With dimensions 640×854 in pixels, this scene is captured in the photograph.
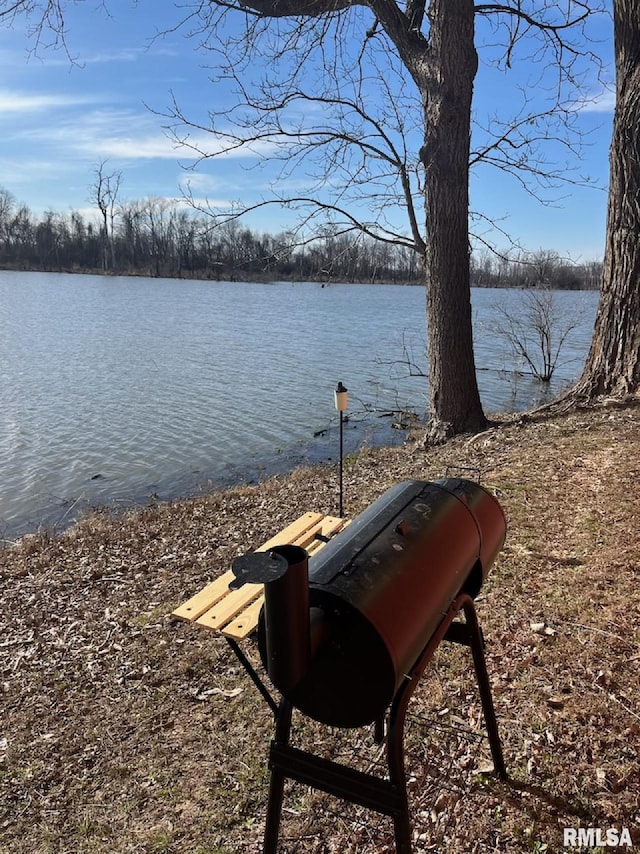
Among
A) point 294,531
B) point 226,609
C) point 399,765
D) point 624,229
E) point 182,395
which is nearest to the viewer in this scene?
point 399,765

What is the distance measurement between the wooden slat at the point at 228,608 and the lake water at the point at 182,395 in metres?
5.84

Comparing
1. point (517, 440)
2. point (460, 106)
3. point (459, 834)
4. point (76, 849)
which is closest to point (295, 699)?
point (459, 834)

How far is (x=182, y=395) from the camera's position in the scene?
1441 cm

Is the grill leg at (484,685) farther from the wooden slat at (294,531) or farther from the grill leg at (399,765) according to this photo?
the wooden slat at (294,531)

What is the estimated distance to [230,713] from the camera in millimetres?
3090

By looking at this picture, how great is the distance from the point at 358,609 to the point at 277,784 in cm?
76

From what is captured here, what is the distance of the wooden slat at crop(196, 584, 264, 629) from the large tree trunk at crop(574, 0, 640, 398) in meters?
5.89

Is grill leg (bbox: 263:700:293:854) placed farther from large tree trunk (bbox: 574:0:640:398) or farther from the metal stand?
large tree trunk (bbox: 574:0:640:398)

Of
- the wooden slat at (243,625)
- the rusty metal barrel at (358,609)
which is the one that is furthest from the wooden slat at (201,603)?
the rusty metal barrel at (358,609)

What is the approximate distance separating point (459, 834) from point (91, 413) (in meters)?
12.2

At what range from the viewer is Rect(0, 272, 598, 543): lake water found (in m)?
9.48

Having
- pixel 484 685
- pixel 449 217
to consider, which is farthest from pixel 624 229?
pixel 484 685

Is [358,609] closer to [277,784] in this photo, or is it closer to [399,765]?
[399,765]

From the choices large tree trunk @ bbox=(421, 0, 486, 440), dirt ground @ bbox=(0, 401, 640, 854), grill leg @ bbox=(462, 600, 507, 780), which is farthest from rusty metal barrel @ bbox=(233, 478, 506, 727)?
large tree trunk @ bbox=(421, 0, 486, 440)
